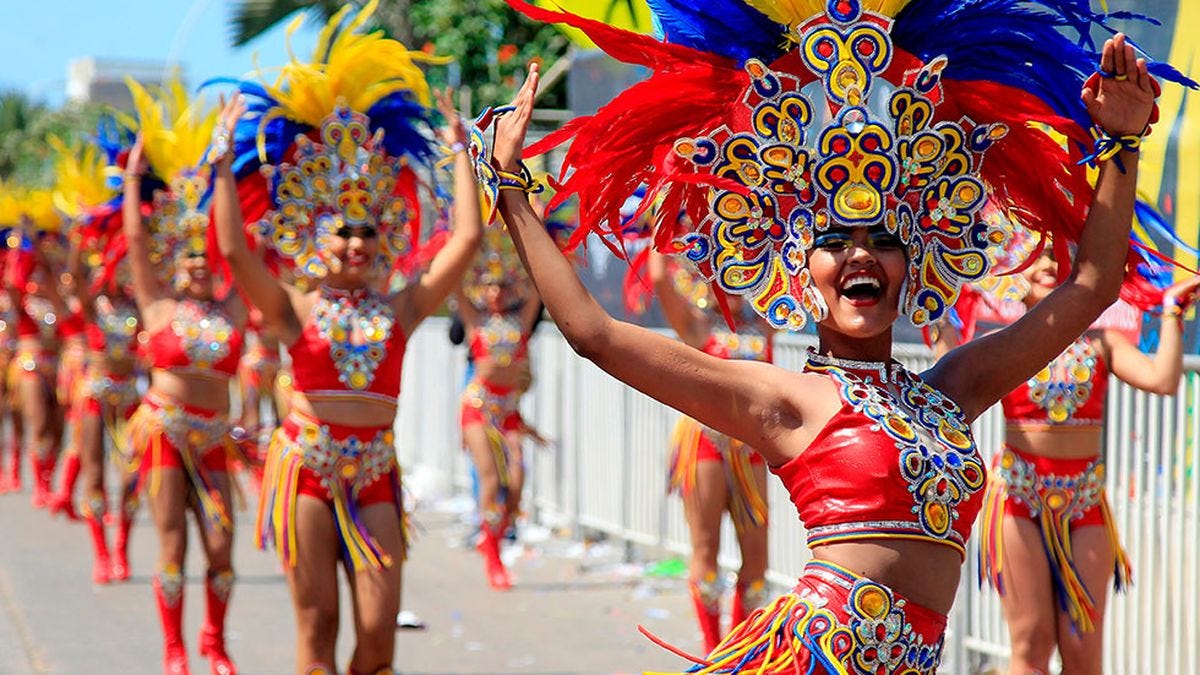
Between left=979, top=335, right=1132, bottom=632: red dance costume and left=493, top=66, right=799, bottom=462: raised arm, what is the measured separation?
8.81 ft

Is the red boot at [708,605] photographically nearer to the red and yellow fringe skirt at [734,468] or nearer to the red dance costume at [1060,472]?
the red and yellow fringe skirt at [734,468]

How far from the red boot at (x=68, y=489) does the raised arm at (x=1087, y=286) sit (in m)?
10.3

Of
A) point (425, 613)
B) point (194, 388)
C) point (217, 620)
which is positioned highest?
point (194, 388)

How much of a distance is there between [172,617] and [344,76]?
Result: 275 centimetres

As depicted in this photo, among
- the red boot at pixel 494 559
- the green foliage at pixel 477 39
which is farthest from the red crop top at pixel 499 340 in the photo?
the green foliage at pixel 477 39

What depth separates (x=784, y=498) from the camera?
8.86 metres

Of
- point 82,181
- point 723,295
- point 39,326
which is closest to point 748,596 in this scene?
point 723,295

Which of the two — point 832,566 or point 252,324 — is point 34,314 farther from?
point 832,566

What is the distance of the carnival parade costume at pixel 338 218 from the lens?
5793 millimetres

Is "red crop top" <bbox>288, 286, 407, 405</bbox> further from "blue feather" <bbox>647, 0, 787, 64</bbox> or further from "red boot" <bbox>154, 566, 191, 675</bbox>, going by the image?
"blue feather" <bbox>647, 0, 787, 64</bbox>

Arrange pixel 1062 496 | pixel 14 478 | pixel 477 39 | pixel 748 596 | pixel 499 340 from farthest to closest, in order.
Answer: pixel 14 478 → pixel 477 39 → pixel 499 340 → pixel 748 596 → pixel 1062 496

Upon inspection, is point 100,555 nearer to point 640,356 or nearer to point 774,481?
point 774,481

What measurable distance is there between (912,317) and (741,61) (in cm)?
66

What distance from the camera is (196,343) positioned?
26.5 feet
